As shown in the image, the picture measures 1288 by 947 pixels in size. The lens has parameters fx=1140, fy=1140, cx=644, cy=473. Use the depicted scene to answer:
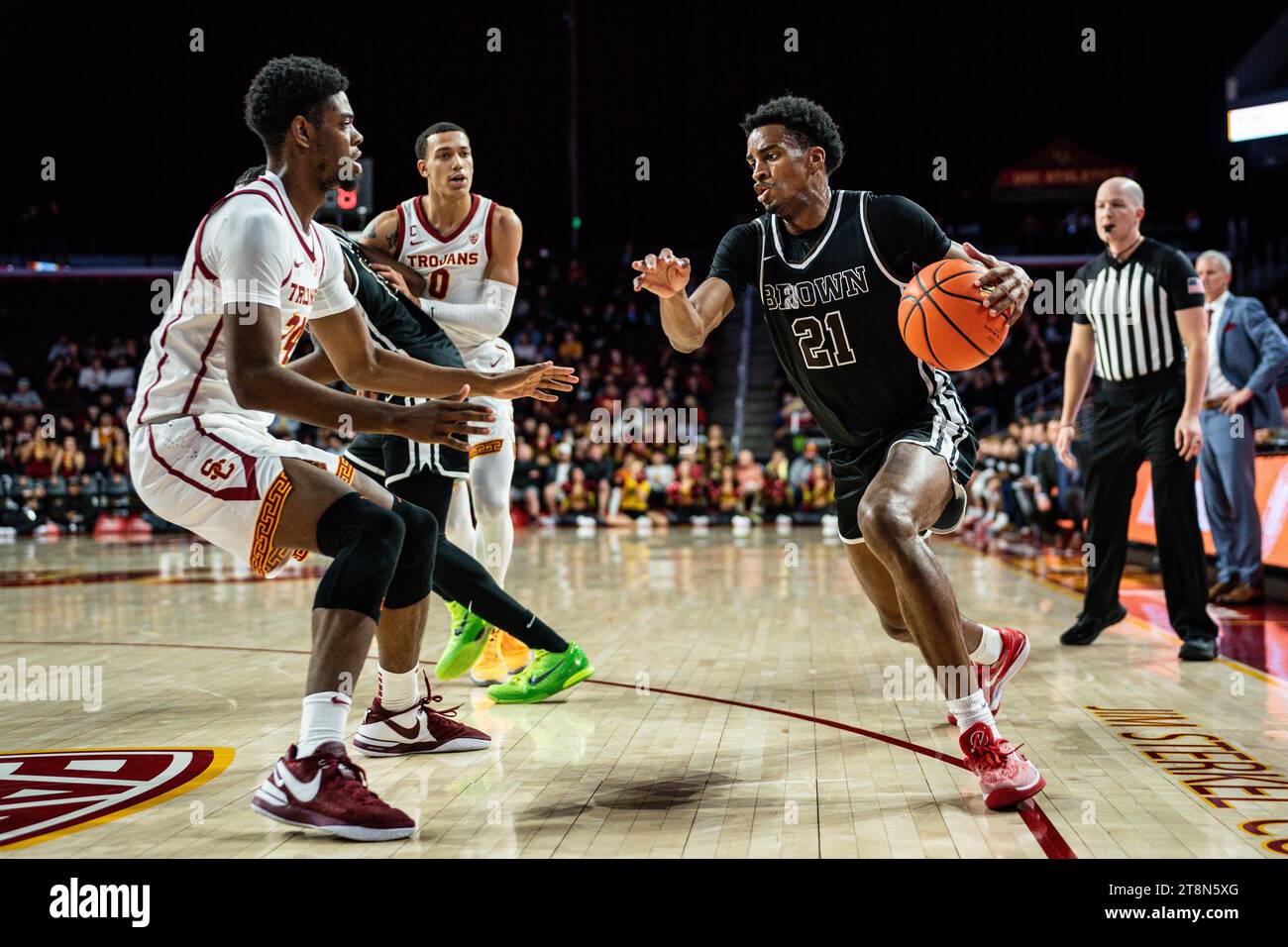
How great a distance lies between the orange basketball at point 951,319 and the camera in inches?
123

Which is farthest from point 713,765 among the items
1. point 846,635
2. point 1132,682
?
point 846,635

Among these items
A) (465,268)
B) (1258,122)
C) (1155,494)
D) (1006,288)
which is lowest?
(1155,494)

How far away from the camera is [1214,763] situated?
10.2 feet

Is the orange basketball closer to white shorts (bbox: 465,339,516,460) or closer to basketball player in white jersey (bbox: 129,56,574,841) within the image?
basketball player in white jersey (bbox: 129,56,574,841)

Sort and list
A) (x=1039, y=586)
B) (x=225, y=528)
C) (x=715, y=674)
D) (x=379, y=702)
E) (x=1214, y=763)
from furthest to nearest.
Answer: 1. (x=1039, y=586)
2. (x=715, y=674)
3. (x=379, y=702)
4. (x=1214, y=763)
5. (x=225, y=528)

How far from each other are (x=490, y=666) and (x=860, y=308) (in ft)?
7.14

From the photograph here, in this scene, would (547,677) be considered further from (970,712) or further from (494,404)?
(970,712)

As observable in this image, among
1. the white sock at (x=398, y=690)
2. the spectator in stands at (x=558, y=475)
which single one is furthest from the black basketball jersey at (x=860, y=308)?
the spectator in stands at (x=558, y=475)

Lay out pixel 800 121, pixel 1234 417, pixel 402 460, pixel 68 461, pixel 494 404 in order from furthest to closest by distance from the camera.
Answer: pixel 68 461, pixel 1234 417, pixel 494 404, pixel 402 460, pixel 800 121

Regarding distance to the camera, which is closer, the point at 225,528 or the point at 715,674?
the point at 225,528

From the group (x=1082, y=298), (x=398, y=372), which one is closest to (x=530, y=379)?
(x=398, y=372)

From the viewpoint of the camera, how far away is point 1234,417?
6777 millimetres
